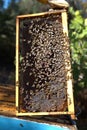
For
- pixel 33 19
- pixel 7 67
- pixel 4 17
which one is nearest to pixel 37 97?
pixel 33 19

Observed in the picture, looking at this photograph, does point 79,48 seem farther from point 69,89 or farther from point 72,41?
point 69,89

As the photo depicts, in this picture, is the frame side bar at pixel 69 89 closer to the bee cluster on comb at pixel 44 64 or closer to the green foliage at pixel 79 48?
the bee cluster on comb at pixel 44 64

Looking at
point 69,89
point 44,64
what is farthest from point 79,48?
point 69,89

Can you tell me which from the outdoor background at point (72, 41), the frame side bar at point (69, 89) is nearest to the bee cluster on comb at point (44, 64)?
the frame side bar at point (69, 89)

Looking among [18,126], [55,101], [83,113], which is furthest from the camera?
[83,113]

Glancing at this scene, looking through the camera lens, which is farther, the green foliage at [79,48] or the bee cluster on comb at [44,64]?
the green foliage at [79,48]

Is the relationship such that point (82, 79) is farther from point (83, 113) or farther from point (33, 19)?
point (33, 19)

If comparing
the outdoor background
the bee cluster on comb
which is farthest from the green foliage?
the bee cluster on comb
